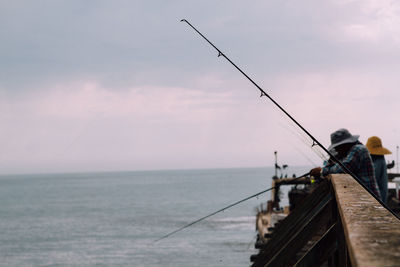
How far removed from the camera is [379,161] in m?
8.00

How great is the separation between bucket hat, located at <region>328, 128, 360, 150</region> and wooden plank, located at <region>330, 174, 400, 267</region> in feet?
10.3

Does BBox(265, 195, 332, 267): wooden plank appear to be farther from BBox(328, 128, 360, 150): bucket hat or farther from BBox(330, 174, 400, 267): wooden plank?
BBox(328, 128, 360, 150): bucket hat

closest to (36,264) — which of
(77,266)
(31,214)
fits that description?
(77,266)

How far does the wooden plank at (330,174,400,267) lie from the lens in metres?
1.35

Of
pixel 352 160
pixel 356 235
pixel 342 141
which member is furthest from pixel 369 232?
pixel 342 141

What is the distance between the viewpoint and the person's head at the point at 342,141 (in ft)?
20.9

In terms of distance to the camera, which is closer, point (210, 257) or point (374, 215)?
point (374, 215)

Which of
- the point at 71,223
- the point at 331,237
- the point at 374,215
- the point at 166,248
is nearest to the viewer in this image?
the point at 374,215

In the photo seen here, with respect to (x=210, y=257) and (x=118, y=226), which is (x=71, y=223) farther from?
(x=210, y=257)

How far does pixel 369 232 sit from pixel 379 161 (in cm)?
662

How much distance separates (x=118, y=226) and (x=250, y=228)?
21241 millimetres

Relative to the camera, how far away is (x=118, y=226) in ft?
243

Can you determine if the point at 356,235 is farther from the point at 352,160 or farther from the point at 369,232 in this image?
the point at 352,160

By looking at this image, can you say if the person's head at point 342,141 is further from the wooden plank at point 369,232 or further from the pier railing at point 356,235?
the wooden plank at point 369,232
